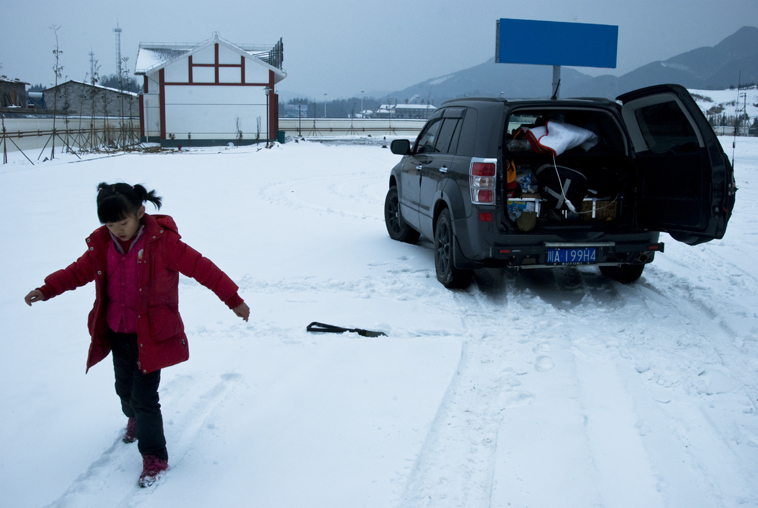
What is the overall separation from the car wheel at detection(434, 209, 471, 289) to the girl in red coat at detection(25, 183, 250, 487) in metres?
3.37

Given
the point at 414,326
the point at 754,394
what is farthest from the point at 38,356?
the point at 754,394

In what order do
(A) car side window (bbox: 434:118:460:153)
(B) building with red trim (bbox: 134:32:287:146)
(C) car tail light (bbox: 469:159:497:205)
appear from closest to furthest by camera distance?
(C) car tail light (bbox: 469:159:497:205) → (A) car side window (bbox: 434:118:460:153) → (B) building with red trim (bbox: 134:32:287:146)

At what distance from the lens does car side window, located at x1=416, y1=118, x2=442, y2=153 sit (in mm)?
7582

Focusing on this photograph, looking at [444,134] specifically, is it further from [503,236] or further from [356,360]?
[356,360]

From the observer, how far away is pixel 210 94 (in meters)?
42.3

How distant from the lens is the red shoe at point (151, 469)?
3.09 metres

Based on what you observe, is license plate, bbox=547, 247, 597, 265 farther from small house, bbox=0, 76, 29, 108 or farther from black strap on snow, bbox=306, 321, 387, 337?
small house, bbox=0, 76, 29, 108

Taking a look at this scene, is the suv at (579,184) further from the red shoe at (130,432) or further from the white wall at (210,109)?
the white wall at (210,109)

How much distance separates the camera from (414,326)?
5348 millimetres

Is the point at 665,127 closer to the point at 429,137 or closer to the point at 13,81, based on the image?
the point at 429,137

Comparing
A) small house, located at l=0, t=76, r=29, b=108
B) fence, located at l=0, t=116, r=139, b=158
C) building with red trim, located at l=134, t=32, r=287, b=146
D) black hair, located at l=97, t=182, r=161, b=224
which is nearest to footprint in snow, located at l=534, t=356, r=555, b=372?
black hair, located at l=97, t=182, r=161, b=224

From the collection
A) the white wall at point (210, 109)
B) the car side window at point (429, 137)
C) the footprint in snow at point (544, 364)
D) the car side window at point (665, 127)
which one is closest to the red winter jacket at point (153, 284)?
the footprint in snow at point (544, 364)

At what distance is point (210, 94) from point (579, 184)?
3981cm

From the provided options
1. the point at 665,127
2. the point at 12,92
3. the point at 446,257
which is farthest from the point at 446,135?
the point at 12,92
